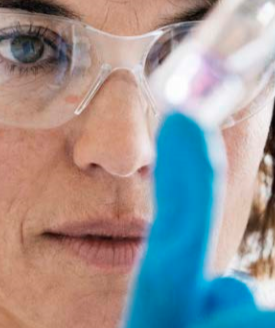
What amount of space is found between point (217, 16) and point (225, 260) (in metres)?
0.61

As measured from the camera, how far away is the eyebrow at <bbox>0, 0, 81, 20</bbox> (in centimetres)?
79

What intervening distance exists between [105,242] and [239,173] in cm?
19

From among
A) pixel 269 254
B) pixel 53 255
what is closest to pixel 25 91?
pixel 53 255

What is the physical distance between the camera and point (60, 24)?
2.62 feet

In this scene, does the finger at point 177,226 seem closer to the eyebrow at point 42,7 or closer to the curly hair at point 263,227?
the eyebrow at point 42,7

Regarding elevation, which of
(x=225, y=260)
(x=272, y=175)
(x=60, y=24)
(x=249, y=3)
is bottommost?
(x=272, y=175)

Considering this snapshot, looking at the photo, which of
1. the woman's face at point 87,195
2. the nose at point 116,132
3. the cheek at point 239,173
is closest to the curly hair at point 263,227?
the cheek at point 239,173

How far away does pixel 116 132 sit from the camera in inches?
29.0

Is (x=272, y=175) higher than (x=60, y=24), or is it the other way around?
(x=60, y=24)

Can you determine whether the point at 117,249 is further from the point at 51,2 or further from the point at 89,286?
the point at 51,2

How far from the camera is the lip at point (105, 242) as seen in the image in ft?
2.65

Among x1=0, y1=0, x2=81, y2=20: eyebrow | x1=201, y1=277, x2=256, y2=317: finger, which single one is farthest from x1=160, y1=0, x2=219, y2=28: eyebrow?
x1=201, y1=277, x2=256, y2=317: finger

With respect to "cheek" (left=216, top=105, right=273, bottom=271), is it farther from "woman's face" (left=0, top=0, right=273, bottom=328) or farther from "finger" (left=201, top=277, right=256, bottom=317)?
"finger" (left=201, top=277, right=256, bottom=317)

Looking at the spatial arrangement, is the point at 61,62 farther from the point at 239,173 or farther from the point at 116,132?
the point at 239,173
